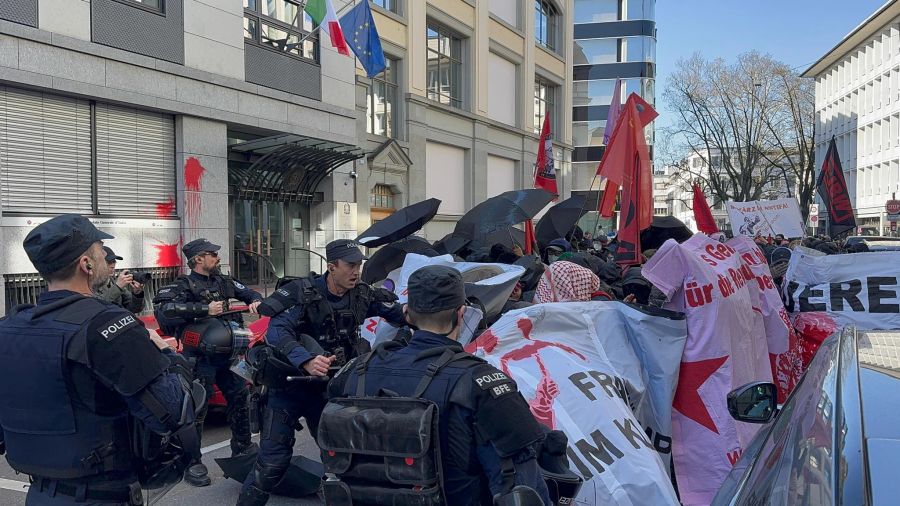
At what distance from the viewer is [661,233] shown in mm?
10617

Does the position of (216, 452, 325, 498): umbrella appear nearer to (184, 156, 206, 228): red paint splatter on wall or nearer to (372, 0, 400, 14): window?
(184, 156, 206, 228): red paint splatter on wall

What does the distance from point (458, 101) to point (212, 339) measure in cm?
2273

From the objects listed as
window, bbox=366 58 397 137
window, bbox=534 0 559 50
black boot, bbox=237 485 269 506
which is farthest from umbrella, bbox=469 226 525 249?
window, bbox=534 0 559 50

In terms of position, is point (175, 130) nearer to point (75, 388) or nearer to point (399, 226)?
point (399, 226)

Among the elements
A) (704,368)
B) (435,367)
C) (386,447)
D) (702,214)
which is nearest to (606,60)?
(702,214)

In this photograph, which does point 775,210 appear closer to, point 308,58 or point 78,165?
point 308,58

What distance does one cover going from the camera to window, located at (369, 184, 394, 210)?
22297 millimetres

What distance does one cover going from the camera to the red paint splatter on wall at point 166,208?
14598mm

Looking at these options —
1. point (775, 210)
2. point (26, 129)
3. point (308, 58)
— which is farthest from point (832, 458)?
point (308, 58)

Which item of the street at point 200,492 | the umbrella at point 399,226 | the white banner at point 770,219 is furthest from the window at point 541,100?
the street at point 200,492

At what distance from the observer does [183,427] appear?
278 cm

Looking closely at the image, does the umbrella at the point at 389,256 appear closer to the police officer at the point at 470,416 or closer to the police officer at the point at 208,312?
the police officer at the point at 208,312

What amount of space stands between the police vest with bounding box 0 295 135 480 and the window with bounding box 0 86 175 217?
10.9m

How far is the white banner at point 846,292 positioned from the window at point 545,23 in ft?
95.6
